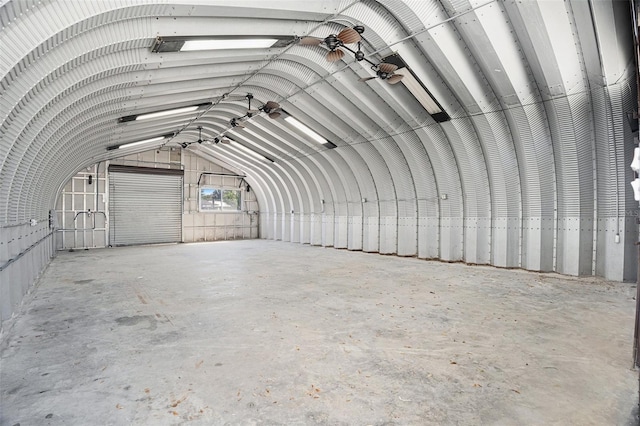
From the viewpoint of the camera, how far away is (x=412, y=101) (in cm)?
904

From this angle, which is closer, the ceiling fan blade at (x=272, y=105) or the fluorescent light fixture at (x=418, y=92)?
the fluorescent light fixture at (x=418, y=92)

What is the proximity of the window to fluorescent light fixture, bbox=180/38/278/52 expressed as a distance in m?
14.2

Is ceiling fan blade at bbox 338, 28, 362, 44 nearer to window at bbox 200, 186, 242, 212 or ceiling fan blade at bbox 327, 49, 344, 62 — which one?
ceiling fan blade at bbox 327, 49, 344, 62

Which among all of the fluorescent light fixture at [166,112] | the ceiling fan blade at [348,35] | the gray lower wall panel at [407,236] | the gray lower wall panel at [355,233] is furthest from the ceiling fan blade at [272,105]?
the gray lower wall panel at [355,233]

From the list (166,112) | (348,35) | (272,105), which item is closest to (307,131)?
(272,105)

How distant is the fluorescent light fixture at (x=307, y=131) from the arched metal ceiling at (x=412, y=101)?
0.37 metres

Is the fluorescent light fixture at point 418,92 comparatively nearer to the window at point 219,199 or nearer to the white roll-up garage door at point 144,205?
the white roll-up garage door at point 144,205

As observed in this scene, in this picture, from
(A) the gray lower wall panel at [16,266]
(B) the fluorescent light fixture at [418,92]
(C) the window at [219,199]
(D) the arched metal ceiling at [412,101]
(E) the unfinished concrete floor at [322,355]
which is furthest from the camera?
(C) the window at [219,199]

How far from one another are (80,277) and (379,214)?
969 centimetres

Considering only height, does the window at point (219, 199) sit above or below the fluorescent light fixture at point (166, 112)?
below

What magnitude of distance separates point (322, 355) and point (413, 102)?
7507 millimetres

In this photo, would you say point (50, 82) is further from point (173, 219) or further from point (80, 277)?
point (173, 219)

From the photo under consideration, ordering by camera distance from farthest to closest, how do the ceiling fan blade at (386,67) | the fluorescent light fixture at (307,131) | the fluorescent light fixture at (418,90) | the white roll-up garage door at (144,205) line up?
the white roll-up garage door at (144,205) < the fluorescent light fixture at (307,131) < the fluorescent light fixture at (418,90) < the ceiling fan blade at (386,67)

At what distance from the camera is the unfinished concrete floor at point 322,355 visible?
2.61m
